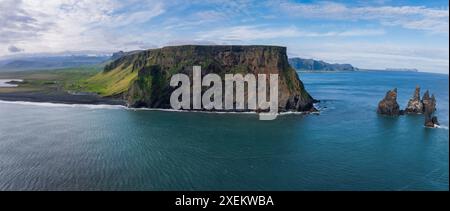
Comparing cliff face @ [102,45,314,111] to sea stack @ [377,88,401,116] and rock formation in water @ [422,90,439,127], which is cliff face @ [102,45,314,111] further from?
rock formation in water @ [422,90,439,127]

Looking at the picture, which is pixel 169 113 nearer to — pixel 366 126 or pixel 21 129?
pixel 21 129

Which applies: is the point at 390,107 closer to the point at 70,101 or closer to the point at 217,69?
the point at 217,69

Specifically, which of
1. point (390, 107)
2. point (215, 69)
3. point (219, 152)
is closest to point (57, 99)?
point (215, 69)

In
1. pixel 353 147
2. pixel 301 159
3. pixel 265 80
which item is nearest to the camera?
pixel 301 159

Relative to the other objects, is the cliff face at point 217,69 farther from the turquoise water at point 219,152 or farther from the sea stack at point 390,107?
the sea stack at point 390,107
